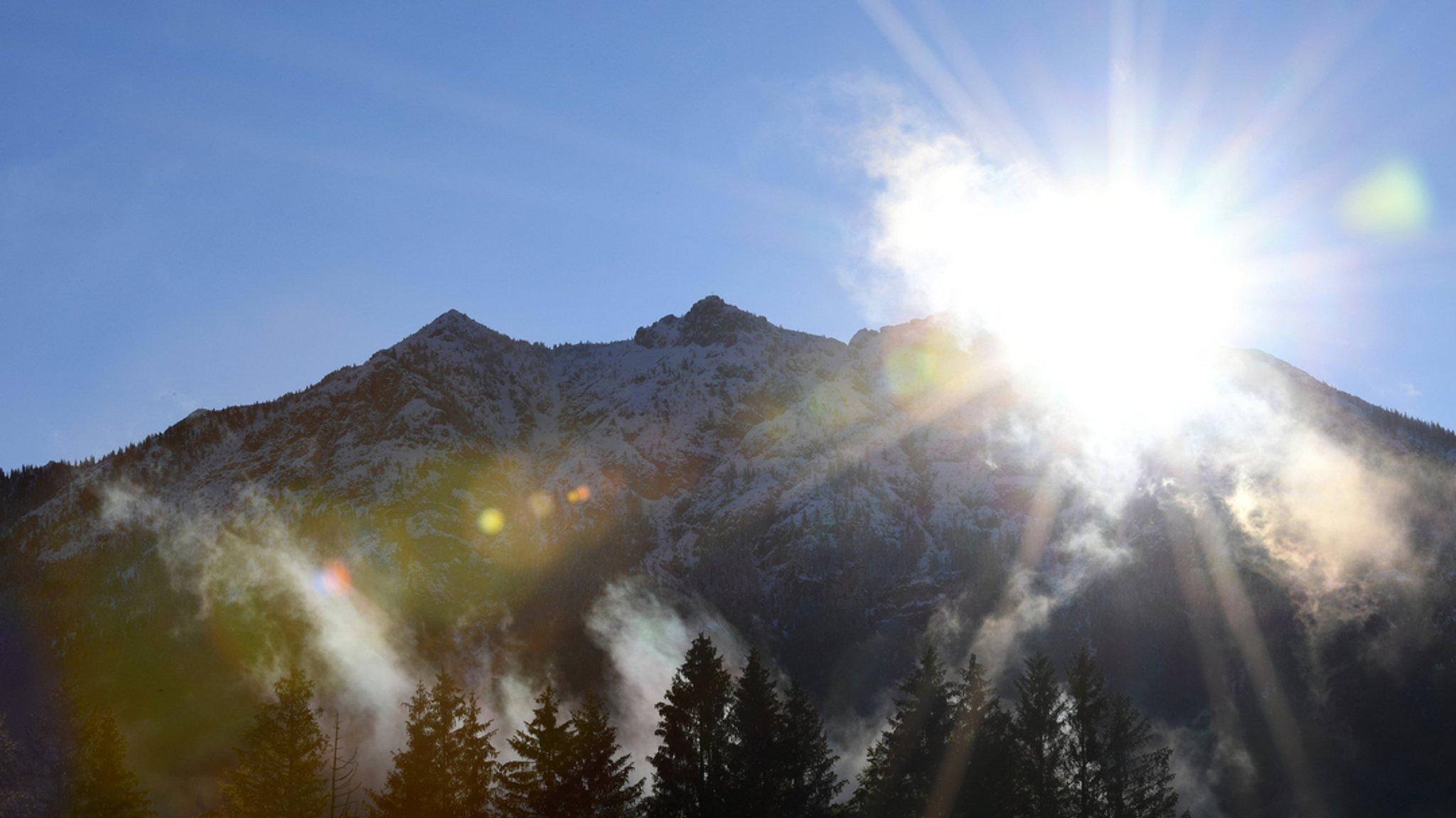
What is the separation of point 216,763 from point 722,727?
176m

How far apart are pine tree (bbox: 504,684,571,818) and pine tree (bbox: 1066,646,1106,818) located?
2248cm

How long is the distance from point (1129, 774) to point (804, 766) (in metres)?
14.7

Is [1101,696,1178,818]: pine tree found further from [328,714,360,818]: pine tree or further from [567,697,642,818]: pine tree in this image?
[328,714,360,818]: pine tree

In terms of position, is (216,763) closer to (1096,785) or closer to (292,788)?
(292,788)

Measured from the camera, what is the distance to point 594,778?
152 feet

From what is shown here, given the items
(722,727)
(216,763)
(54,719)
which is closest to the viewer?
(722,727)

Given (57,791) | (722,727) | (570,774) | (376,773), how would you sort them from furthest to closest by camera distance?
(376,773) → (57,791) → (722,727) → (570,774)

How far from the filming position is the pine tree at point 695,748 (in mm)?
47594

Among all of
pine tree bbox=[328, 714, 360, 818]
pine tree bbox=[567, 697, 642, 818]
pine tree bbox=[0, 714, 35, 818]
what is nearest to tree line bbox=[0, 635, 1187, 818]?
pine tree bbox=[567, 697, 642, 818]

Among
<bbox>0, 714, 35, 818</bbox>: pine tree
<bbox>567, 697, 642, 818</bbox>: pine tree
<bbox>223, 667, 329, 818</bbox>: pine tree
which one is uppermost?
<bbox>0, 714, 35, 818</bbox>: pine tree

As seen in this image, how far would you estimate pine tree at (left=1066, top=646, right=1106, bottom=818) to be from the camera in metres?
52.3

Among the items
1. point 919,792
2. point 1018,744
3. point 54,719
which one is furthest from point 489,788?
point 54,719

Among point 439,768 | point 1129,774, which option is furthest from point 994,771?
point 439,768

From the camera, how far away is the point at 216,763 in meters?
197
